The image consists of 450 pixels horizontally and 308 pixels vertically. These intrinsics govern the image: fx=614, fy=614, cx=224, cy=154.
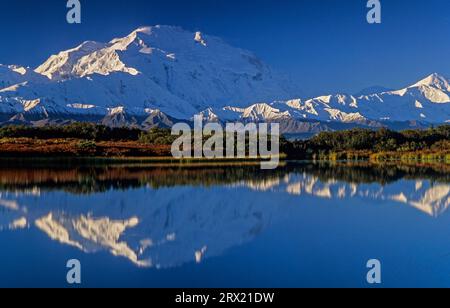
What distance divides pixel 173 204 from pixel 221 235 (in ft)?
19.3

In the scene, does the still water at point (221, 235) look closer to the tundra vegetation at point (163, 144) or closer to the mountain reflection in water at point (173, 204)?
the mountain reflection in water at point (173, 204)

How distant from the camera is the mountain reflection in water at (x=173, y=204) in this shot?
14.0 meters

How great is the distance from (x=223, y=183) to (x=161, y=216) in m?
11.0

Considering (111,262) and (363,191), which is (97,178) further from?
(111,262)

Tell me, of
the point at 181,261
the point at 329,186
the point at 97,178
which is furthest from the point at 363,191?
the point at 181,261

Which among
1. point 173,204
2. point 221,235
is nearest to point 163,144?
point 173,204

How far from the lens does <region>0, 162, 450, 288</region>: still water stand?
11.1m

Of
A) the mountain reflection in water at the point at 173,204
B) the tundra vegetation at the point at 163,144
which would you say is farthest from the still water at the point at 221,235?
the tundra vegetation at the point at 163,144

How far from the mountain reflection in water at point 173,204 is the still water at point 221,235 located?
45 millimetres

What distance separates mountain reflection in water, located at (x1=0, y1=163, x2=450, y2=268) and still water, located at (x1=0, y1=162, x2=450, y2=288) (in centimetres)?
5

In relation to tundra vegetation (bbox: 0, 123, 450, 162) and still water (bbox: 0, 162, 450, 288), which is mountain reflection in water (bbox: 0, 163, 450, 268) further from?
A: tundra vegetation (bbox: 0, 123, 450, 162)

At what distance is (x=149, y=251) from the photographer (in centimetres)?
1309

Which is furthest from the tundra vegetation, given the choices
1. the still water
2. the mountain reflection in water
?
the still water
